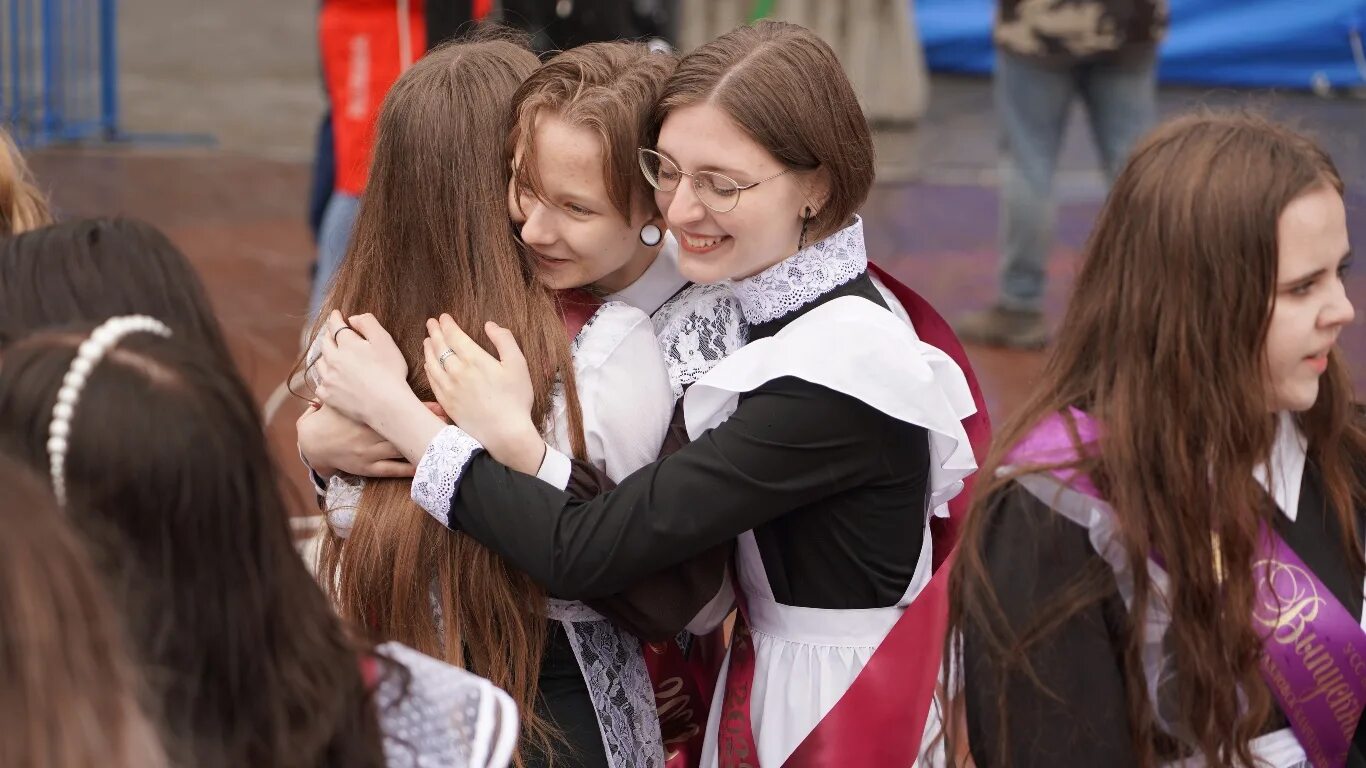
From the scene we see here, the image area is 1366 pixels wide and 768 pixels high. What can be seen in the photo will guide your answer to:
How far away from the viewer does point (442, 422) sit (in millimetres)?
2094

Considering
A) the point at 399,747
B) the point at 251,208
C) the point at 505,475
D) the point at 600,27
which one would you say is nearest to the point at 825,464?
the point at 505,475

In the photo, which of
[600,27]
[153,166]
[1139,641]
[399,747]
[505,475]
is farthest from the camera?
[153,166]

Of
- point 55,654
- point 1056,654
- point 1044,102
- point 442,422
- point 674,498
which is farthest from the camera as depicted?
point 1044,102

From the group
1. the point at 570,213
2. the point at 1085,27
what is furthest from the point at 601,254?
the point at 1085,27

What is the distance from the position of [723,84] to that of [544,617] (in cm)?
70

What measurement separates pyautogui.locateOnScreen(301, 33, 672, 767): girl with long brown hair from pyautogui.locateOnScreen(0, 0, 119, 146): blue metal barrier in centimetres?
601

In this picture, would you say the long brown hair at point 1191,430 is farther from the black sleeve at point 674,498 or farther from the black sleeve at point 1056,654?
the black sleeve at point 674,498

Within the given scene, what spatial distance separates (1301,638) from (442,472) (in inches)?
38.5

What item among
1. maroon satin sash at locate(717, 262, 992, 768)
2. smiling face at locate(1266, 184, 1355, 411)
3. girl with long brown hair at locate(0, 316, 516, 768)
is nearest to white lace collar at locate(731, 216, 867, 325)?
maroon satin sash at locate(717, 262, 992, 768)

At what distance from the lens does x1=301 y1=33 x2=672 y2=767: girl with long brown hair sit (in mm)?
2102

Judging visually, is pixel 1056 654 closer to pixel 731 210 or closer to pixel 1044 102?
pixel 731 210

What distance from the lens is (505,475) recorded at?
2.02 m

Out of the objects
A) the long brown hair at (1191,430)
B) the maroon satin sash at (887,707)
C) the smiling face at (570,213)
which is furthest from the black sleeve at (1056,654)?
the smiling face at (570,213)

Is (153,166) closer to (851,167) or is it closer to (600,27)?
(600,27)
